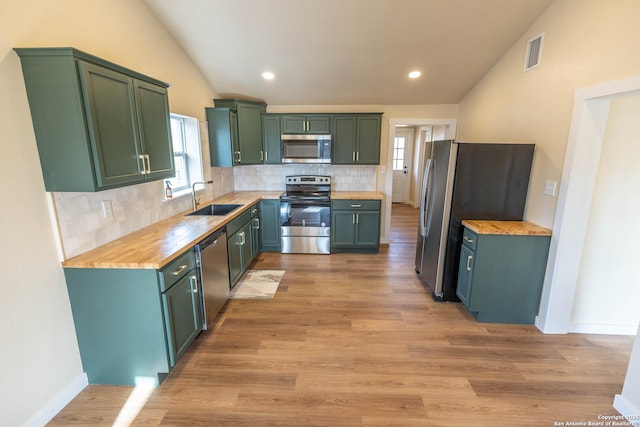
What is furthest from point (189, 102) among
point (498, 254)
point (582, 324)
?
point (582, 324)

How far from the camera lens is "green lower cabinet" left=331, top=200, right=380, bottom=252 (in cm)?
440

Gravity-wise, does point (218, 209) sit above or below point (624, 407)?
above

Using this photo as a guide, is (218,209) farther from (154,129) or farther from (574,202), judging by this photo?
(574,202)

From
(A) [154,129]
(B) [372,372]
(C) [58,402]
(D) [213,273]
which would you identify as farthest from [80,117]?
(B) [372,372]

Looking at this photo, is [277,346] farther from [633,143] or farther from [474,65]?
[474,65]

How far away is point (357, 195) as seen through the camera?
4547 mm

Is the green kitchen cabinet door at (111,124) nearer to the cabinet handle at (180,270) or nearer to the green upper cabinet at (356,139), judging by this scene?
the cabinet handle at (180,270)

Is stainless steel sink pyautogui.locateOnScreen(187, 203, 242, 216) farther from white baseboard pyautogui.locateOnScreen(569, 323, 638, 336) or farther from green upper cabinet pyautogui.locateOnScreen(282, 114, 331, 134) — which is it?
white baseboard pyautogui.locateOnScreen(569, 323, 638, 336)

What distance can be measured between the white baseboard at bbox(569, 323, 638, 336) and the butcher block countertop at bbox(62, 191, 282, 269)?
3441mm

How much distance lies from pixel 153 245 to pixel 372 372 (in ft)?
6.21

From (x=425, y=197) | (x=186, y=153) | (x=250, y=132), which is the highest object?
(x=250, y=132)

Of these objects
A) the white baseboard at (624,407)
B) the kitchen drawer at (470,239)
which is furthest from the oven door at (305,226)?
the white baseboard at (624,407)

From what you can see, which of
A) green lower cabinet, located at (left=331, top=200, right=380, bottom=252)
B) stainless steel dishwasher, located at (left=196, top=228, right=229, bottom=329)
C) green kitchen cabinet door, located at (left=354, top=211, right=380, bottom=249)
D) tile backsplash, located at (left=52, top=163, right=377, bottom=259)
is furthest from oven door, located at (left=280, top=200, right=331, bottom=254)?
stainless steel dishwasher, located at (left=196, top=228, right=229, bottom=329)

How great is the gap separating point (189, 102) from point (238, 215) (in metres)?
1.51
